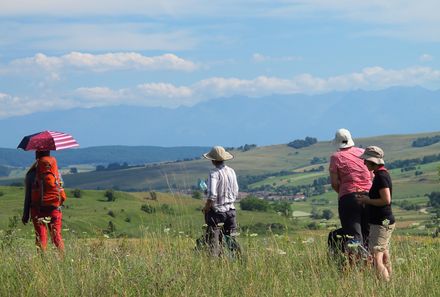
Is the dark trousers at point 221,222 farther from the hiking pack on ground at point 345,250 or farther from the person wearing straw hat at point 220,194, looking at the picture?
the hiking pack on ground at point 345,250

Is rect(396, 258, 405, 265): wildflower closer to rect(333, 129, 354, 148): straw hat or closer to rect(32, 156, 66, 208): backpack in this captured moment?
rect(333, 129, 354, 148): straw hat

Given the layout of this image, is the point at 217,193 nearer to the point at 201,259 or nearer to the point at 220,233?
the point at 220,233

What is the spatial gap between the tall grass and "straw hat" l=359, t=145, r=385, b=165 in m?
0.99

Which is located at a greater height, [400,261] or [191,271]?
[191,271]

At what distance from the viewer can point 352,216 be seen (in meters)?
8.67

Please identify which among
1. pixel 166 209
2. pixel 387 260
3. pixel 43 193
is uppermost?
pixel 43 193

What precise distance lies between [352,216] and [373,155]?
2.41ft

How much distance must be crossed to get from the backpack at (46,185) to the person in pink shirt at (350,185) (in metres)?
3.25

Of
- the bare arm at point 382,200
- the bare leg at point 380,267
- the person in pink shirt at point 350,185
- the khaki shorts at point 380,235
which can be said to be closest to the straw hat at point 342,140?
the person in pink shirt at point 350,185

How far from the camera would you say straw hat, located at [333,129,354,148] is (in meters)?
8.93

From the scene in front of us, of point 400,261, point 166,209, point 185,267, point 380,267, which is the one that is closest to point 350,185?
A: point 400,261

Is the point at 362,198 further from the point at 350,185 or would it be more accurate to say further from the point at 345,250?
the point at 345,250

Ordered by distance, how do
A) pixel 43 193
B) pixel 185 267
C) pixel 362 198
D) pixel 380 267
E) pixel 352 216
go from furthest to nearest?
pixel 43 193 → pixel 352 216 → pixel 362 198 → pixel 380 267 → pixel 185 267

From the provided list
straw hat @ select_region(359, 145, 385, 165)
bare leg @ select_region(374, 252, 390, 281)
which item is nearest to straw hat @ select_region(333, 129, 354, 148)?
straw hat @ select_region(359, 145, 385, 165)
